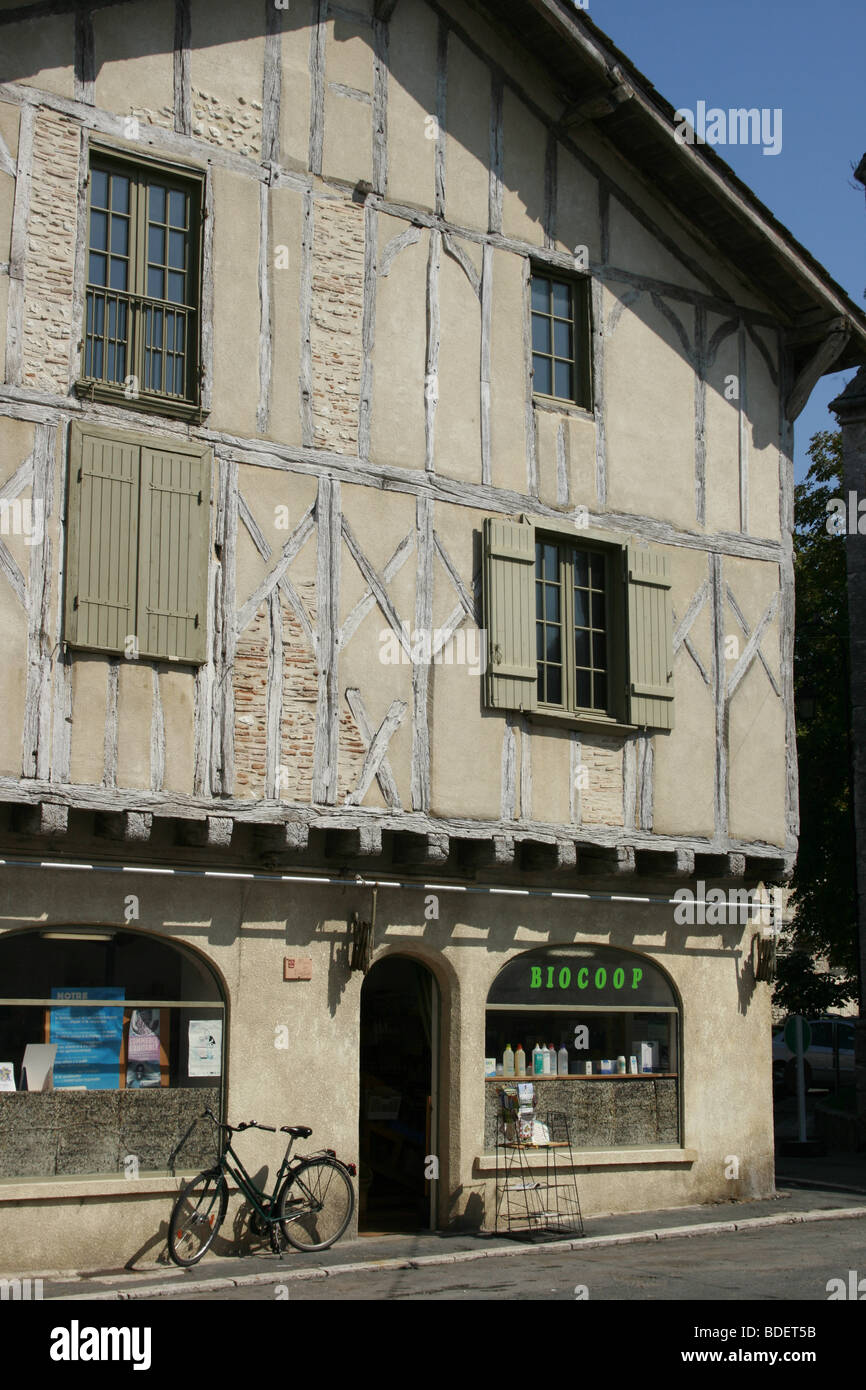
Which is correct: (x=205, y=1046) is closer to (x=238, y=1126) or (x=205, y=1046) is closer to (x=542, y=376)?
(x=238, y=1126)

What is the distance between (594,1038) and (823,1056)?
60.7 feet

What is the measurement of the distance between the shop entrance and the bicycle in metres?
1.18

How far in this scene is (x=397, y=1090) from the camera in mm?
14945

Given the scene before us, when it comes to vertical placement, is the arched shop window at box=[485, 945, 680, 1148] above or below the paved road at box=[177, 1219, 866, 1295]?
above

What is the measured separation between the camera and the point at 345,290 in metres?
14.1

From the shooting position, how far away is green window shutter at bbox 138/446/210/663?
41.6ft

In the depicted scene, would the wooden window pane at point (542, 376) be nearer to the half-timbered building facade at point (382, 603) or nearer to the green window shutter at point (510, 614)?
the half-timbered building facade at point (382, 603)

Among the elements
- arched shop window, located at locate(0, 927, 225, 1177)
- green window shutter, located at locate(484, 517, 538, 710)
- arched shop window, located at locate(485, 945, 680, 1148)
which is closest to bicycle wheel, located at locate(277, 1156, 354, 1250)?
arched shop window, located at locate(0, 927, 225, 1177)

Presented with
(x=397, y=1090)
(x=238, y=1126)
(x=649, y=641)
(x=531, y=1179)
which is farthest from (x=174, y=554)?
(x=531, y=1179)

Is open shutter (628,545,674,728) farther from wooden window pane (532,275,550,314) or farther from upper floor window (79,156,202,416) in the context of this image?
upper floor window (79,156,202,416)

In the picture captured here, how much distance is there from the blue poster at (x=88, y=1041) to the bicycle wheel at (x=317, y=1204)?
1.69m

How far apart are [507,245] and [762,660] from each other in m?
4.72

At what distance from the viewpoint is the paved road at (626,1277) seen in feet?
36.0

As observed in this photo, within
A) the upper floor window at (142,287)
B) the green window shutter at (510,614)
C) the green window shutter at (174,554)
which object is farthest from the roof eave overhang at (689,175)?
the green window shutter at (174,554)
